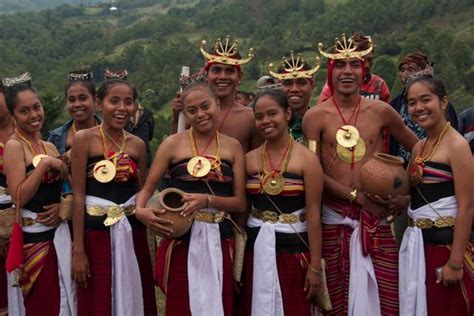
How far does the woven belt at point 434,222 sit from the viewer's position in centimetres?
479

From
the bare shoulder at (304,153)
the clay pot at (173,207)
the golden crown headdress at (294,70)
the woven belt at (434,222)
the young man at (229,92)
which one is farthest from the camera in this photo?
the golden crown headdress at (294,70)

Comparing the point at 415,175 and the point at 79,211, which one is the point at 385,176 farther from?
the point at 79,211

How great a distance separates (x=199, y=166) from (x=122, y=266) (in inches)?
45.7

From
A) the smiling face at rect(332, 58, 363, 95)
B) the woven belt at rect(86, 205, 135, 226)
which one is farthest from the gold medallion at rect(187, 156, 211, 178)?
the smiling face at rect(332, 58, 363, 95)

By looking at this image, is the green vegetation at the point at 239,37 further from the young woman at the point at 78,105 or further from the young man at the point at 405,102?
the young man at the point at 405,102

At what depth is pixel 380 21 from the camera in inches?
3206

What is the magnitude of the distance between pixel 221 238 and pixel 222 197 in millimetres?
356

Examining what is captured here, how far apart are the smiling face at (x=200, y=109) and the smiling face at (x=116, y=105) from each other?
0.63m

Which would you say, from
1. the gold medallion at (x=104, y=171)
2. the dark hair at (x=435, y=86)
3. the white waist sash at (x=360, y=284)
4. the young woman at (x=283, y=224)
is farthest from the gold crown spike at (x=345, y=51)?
the gold medallion at (x=104, y=171)

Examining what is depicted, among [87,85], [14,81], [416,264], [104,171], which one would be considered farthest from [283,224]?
[14,81]

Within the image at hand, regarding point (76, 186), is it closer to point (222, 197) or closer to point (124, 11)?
point (222, 197)

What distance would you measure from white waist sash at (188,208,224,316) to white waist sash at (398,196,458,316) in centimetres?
150

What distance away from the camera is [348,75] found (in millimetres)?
5391

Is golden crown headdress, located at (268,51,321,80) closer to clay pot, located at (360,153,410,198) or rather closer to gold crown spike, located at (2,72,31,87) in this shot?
clay pot, located at (360,153,410,198)
